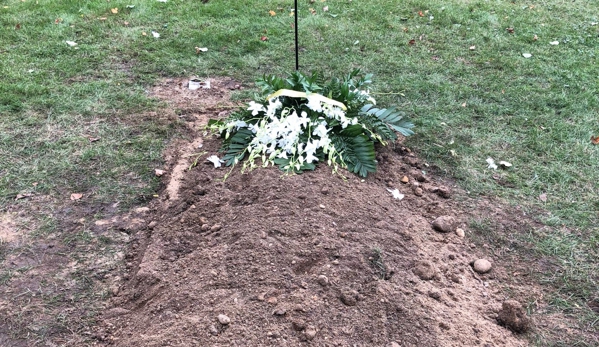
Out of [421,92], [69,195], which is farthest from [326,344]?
[421,92]

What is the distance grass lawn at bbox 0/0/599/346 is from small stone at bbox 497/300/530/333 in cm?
10

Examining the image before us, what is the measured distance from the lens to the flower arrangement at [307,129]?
3018 millimetres

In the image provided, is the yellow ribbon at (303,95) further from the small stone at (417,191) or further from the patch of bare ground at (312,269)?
the small stone at (417,191)

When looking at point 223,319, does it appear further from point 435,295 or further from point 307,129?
point 307,129

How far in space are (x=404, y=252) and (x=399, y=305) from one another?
1.34ft

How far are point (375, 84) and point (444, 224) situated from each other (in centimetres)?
194

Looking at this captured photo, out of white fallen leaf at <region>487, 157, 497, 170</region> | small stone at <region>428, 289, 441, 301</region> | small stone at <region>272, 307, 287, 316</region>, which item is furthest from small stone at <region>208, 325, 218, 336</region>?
white fallen leaf at <region>487, 157, 497, 170</region>

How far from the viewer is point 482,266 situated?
2582mm

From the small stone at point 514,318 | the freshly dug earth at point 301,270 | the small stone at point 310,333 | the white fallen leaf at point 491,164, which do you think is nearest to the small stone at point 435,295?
the freshly dug earth at point 301,270

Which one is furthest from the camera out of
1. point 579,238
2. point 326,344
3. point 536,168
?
point 536,168

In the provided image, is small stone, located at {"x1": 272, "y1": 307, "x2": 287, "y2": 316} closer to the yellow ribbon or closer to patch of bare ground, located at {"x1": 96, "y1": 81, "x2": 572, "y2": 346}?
patch of bare ground, located at {"x1": 96, "y1": 81, "x2": 572, "y2": 346}

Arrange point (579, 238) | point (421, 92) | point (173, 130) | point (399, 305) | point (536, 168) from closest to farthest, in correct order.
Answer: point (399, 305) < point (579, 238) < point (536, 168) < point (173, 130) < point (421, 92)

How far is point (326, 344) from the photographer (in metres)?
1.95

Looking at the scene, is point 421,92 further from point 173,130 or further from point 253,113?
point 173,130
